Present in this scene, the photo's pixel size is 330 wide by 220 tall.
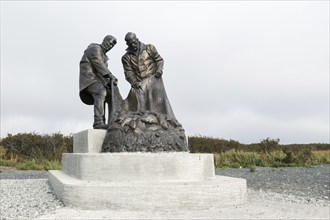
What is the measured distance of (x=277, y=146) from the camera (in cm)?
2689

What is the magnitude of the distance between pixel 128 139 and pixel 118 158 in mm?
526

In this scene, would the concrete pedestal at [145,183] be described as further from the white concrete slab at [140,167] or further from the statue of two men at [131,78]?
the statue of two men at [131,78]

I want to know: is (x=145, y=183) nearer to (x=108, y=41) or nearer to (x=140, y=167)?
(x=140, y=167)

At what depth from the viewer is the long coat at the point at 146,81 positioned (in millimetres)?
8508

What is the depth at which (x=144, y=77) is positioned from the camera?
880 centimetres

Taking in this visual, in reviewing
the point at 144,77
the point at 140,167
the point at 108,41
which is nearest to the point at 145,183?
the point at 140,167

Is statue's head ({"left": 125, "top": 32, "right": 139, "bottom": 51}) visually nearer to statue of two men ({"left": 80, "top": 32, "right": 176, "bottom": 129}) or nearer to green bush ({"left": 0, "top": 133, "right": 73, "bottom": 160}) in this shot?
statue of two men ({"left": 80, "top": 32, "right": 176, "bottom": 129})

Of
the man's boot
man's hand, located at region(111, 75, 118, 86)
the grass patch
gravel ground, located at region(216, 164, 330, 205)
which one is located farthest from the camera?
the grass patch

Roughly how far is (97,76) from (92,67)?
0.21 meters

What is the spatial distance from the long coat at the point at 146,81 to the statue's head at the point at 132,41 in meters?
0.11

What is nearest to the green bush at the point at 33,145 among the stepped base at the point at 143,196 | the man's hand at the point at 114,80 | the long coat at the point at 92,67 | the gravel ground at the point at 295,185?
the gravel ground at the point at 295,185

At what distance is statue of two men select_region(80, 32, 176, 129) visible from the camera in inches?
336

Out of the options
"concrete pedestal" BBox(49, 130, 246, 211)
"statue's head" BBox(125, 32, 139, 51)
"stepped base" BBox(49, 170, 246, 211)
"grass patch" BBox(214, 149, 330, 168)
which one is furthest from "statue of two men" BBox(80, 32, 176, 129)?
"grass patch" BBox(214, 149, 330, 168)

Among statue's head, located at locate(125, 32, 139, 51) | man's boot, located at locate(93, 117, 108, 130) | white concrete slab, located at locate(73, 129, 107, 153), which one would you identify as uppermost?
statue's head, located at locate(125, 32, 139, 51)
